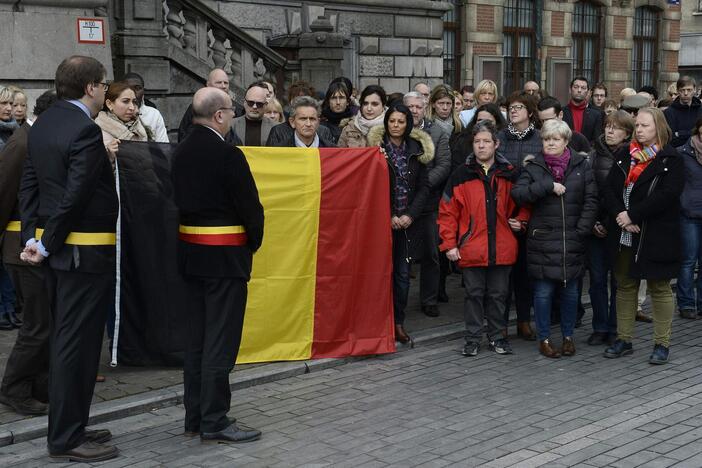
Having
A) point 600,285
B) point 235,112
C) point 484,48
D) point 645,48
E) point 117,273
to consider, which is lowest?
point 600,285

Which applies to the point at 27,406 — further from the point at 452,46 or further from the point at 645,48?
the point at 645,48

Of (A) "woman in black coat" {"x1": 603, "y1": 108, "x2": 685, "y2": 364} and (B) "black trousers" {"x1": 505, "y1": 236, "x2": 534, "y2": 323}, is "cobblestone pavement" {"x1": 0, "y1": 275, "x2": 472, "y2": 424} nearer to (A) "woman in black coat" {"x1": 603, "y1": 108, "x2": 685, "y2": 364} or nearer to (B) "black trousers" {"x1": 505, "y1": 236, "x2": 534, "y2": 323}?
(B) "black trousers" {"x1": 505, "y1": 236, "x2": 534, "y2": 323}

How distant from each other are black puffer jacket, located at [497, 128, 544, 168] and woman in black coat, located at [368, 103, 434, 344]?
694mm

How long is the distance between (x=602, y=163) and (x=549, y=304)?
1219 millimetres

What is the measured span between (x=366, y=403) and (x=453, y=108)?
4.47 metres

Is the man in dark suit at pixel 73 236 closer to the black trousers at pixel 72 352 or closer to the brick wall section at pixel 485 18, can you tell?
the black trousers at pixel 72 352

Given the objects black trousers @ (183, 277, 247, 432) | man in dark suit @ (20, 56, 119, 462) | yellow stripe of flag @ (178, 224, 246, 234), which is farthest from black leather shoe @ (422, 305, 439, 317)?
man in dark suit @ (20, 56, 119, 462)

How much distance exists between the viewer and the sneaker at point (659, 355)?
8.14 meters

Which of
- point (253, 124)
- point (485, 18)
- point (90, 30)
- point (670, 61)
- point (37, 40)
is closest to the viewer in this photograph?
point (253, 124)

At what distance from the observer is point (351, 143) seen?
29.5 ft

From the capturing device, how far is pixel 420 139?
884 centimetres

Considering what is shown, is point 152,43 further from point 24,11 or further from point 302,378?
point 302,378

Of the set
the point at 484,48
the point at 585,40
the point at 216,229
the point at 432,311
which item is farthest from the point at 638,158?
the point at 585,40

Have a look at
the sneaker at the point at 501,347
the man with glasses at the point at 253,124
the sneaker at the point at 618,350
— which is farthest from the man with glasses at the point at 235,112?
the sneaker at the point at 618,350
